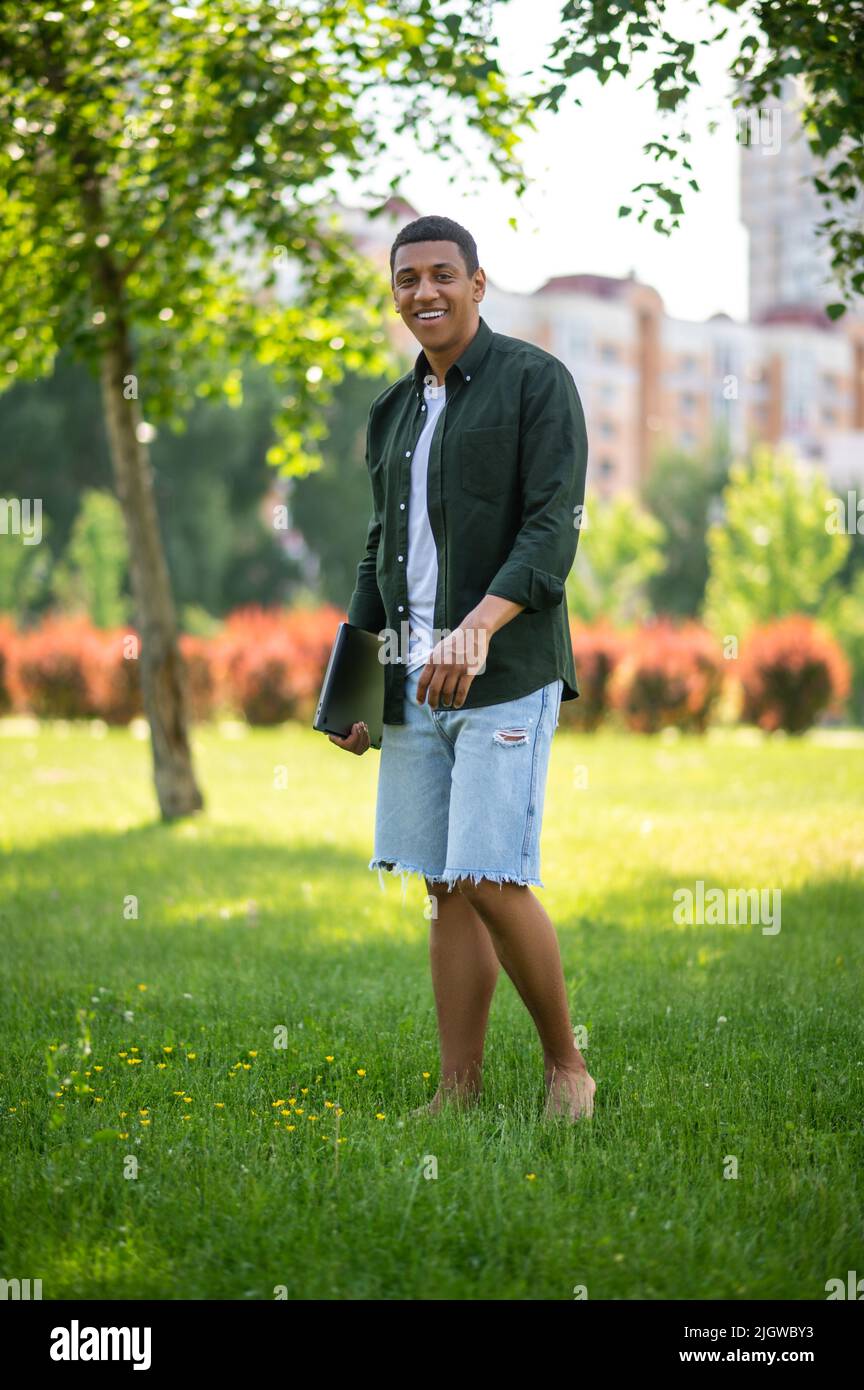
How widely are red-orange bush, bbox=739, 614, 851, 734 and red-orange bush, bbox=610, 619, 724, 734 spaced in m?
0.56

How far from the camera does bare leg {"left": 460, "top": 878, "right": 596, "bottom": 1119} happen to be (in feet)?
13.1

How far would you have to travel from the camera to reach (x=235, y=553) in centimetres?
4697

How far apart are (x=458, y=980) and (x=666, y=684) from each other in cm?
1877

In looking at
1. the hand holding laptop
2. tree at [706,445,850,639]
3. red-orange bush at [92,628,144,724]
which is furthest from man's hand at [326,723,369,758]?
tree at [706,445,850,639]

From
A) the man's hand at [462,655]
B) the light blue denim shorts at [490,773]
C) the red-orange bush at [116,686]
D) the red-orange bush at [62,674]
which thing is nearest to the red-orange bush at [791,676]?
the red-orange bush at [116,686]

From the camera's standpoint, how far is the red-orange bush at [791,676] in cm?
2277

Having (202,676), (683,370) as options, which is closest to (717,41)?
(202,676)

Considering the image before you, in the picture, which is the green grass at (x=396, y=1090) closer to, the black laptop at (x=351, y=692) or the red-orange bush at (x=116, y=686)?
the black laptop at (x=351, y=692)

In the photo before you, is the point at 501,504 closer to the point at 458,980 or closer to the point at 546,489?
the point at 546,489

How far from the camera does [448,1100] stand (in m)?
4.23

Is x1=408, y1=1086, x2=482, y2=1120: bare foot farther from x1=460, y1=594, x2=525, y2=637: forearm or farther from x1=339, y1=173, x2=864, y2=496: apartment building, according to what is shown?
x1=339, y1=173, x2=864, y2=496: apartment building

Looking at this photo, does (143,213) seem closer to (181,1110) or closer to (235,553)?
(181,1110)

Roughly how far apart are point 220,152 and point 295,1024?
6250 millimetres

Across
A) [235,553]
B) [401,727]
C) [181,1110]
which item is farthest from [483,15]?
[235,553]
